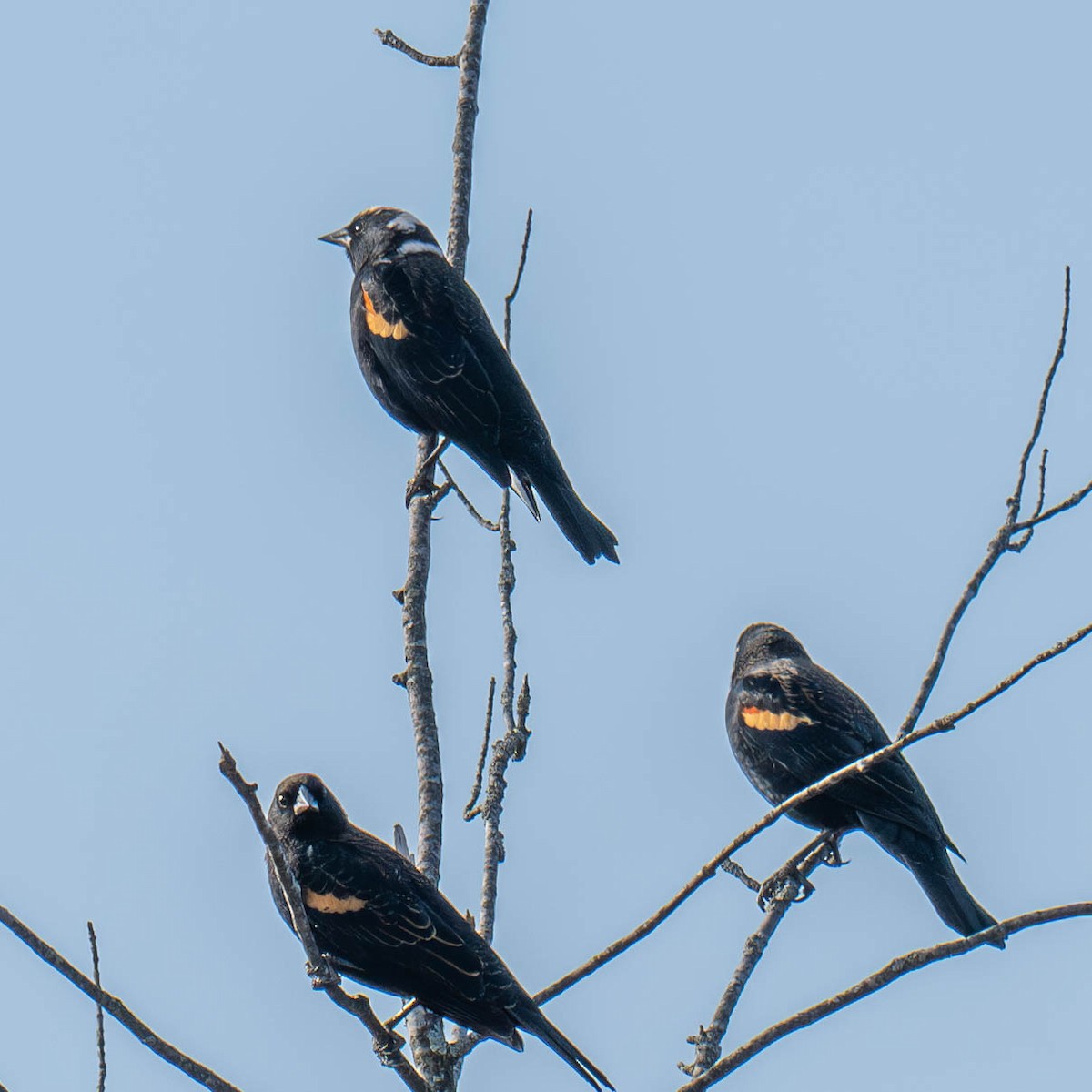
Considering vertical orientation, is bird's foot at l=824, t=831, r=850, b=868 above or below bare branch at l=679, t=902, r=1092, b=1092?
above

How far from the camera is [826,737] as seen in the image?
694 centimetres

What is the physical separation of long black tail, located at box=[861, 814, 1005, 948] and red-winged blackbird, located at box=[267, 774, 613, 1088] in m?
2.23

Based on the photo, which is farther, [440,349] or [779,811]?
[440,349]

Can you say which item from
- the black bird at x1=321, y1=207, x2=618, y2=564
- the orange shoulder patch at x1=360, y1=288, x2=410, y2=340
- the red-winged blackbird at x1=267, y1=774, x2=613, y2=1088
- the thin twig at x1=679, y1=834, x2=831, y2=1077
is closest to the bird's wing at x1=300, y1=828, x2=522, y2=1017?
the red-winged blackbird at x1=267, y1=774, x2=613, y2=1088

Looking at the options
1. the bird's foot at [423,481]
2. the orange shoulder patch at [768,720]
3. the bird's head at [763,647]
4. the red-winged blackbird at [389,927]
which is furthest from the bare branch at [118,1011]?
the bird's head at [763,647]

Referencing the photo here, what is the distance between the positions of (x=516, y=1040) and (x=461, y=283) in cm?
332

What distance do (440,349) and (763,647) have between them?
2394mm

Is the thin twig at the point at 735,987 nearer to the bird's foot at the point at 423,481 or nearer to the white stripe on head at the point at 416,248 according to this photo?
the bird's foot at the point at 423,481

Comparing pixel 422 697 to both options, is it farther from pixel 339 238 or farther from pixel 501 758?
pixel 339 238

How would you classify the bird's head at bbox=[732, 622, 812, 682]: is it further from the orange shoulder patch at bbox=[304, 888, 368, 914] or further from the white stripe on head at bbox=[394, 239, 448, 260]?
the orange shoulder patch at bbox=[304, 888, 368, 914]

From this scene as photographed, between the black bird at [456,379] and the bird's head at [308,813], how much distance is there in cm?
152

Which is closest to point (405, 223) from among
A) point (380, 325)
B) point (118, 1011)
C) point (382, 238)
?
point (382, 238)

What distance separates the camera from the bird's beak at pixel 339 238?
8.11 metres

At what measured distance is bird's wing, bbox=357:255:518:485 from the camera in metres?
6.76
